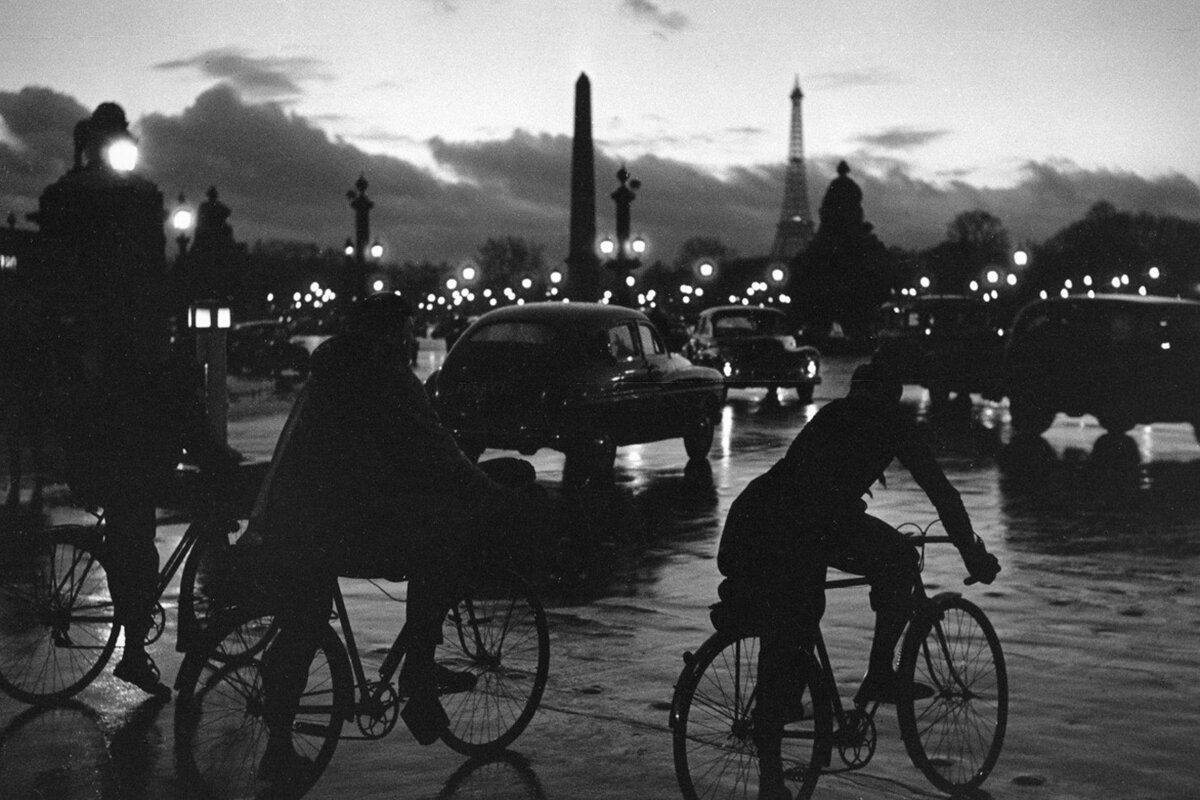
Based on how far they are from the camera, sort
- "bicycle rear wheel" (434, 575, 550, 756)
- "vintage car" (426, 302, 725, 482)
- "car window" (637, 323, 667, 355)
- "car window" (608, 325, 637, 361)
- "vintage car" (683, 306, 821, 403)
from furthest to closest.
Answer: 1. "vintage car" (683, 306, 821, 403)
2. "car window" (637, 323, 667, 355)
3. "car window" (608, 325, 637, 361)
4. "vintage car" (426, 302, 725, 482)
5. "bicycle rear wheel" (434, 575, 550, 756)

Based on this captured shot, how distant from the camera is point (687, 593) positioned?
35.9 ft

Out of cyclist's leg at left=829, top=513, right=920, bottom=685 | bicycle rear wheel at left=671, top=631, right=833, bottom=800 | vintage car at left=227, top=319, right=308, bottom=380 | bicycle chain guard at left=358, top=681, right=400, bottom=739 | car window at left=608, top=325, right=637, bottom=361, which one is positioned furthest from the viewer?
vintage car at left=227, top=319, right=308, bottom=380

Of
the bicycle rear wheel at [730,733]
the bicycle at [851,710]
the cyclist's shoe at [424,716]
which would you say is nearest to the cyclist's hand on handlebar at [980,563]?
the bicycle at [851,710]

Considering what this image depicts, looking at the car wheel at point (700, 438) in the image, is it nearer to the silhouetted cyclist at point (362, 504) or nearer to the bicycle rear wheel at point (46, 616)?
the bicycle rear wheel at point (46, 616)

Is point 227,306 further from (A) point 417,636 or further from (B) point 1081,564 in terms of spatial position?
(A) point 417,636

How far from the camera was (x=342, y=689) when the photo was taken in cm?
602

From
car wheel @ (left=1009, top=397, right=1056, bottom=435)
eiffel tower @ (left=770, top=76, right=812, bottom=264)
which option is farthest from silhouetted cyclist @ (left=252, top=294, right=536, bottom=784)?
eiffel tower @ (left=770, top=76, right=812, bottom=264)

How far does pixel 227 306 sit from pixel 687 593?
10.0 metres

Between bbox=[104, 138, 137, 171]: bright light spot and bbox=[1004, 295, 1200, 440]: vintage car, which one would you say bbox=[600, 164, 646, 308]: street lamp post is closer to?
bbox=[1004, 295, 1200, 440]: vintage car

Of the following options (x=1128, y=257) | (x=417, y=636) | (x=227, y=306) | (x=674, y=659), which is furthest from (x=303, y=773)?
(x=1128, y=257)

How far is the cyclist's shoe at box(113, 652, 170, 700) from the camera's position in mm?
7527

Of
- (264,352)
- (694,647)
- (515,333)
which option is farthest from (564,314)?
(264,352)

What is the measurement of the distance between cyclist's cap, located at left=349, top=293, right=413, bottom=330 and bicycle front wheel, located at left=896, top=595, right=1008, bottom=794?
6.92 feet

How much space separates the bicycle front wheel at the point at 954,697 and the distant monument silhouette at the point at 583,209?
2177 inches
